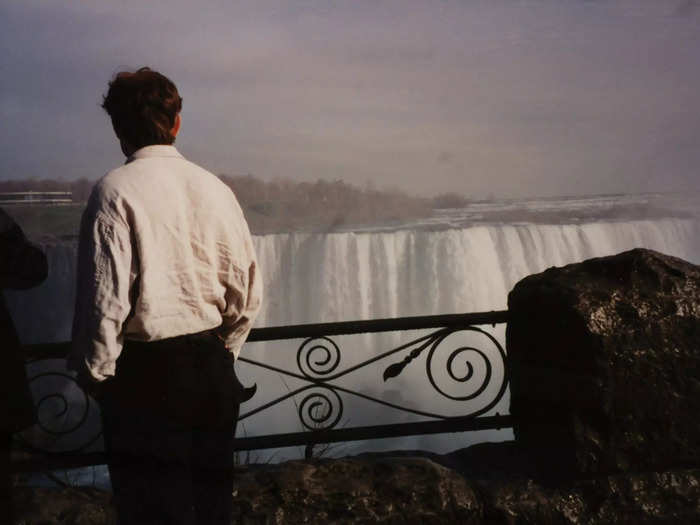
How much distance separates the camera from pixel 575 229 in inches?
617

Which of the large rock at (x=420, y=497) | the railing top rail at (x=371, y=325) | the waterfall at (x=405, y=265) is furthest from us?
the waterfall at (x=405, y=265)

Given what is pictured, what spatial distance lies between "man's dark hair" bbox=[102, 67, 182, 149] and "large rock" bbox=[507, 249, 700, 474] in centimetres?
112

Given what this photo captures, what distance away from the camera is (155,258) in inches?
48.8

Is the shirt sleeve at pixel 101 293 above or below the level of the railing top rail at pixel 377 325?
above

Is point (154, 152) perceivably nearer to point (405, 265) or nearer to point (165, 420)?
point (165, 420)

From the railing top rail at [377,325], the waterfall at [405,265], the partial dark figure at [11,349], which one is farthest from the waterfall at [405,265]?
the partial dark figure at [11,349]

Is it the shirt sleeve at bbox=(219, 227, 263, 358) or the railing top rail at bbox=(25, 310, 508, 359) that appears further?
the railing top rail at bbox=(25, 310, 508, 359)

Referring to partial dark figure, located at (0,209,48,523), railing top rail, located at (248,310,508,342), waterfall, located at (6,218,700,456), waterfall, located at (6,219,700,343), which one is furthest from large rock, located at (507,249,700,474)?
waterfall, located at (6,219,700,343)

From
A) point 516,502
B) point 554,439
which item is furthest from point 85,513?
point 554,439

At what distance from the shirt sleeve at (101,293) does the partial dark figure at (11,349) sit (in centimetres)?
27

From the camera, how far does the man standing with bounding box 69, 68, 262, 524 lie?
1.19 meters

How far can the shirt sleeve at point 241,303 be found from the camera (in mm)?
1389

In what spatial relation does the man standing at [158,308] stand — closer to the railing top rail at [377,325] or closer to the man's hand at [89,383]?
the man's hand at [89,383]

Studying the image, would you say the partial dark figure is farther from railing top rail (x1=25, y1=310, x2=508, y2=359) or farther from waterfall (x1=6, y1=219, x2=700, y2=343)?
waterfall (x1=6, y1=219, x2=700, y2=343)
